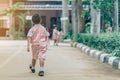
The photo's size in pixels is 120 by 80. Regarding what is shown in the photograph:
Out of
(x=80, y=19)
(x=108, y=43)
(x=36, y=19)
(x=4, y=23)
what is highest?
(x=36, y=19)

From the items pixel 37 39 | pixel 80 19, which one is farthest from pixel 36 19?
pixel 80 19

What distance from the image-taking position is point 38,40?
12.8m

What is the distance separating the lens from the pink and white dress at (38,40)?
41.7 ft

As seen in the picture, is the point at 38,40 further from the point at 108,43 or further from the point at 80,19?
the point at 80,19

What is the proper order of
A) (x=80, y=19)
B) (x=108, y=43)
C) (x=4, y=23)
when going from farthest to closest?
(x=4, y=23)
(x=80, y=19)
(x=108, y=43)

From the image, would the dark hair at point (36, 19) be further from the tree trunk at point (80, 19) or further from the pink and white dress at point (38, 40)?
the tree trunk at point (80, 19)

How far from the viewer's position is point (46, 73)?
1311 centimetres

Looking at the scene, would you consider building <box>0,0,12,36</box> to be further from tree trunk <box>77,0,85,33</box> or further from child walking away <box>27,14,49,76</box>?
child walking away <box>27,14,49,76</box>

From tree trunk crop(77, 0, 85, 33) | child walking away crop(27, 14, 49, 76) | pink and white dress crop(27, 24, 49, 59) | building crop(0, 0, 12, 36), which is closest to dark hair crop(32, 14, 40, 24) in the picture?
child walking away crop(27, 14, 49, 76)

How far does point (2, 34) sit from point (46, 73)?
47028 millimetres

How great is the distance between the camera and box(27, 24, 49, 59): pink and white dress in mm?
12695

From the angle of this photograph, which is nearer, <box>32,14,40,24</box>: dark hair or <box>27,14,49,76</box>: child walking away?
<box>27,14,49,76</box>: child walking away

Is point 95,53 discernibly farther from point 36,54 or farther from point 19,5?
point 19,5

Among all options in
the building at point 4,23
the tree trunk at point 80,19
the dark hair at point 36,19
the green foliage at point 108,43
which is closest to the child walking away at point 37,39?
the dark hair at point 36,19
